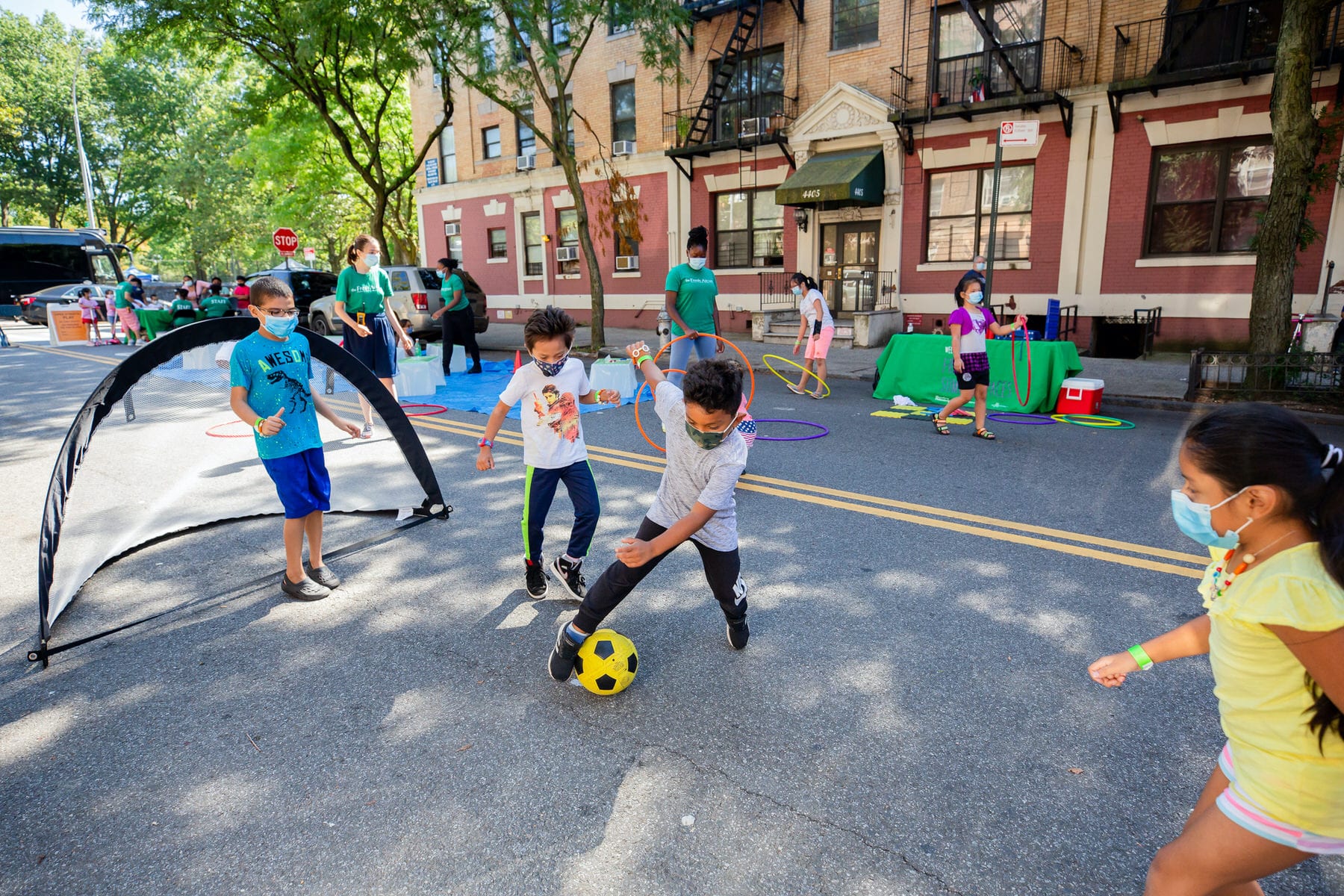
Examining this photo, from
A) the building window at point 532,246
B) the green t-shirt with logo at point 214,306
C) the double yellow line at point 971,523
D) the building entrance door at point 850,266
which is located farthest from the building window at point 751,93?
the double yellow line at point 971,523

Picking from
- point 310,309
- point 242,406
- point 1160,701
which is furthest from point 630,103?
point 1160,701

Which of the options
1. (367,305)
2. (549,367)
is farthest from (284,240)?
(549,367)

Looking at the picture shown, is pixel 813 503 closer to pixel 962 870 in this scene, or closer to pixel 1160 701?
pixel 1160 701

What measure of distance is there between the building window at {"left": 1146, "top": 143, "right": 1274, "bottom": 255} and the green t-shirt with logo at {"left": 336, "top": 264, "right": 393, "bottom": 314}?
14.8 meters

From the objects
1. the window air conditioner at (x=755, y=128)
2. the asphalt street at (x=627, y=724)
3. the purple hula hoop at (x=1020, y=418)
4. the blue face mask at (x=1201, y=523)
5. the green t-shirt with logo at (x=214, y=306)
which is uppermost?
the window air conditioner at (x=755, y=128)

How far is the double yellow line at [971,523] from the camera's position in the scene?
15.9 feet

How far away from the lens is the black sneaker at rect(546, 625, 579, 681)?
3457 mm

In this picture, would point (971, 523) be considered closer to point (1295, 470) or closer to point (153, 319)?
point (1295, 470)

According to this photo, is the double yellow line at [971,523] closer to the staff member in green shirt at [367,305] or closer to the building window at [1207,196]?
the staff member in green shirt at [367,305]

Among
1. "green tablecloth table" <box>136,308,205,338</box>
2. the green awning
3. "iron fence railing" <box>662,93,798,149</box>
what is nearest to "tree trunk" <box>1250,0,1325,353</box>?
the green awning

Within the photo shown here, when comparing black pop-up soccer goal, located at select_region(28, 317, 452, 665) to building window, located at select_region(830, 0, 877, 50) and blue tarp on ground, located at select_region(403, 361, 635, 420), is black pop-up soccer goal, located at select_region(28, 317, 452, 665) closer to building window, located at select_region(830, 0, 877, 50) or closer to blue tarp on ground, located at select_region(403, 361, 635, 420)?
blue tarp on ground, located at select_region(403, 361, 635, 420)

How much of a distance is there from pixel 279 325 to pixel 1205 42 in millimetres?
17346

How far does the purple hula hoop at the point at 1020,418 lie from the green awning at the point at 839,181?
8941mm

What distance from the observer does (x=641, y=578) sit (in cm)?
345
